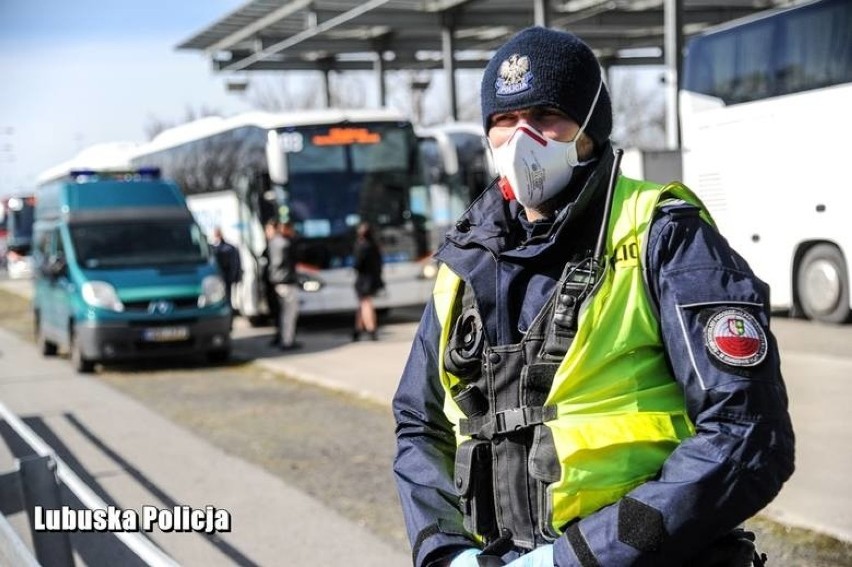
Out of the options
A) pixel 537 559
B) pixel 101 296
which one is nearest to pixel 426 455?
pixel 537 559

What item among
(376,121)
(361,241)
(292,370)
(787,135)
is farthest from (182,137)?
(787,135)

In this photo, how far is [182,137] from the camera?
2458cm

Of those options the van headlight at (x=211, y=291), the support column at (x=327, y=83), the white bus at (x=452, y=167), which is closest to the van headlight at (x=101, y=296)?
the van headlight at (x=211, y=291)

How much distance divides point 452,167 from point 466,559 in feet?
63.1

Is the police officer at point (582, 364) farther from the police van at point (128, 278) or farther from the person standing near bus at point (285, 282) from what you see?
the person standing near bus at point (285, 282)

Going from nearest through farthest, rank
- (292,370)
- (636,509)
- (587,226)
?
(636,509) → (587,226) → (292,370)

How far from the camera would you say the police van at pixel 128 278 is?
14.5 m

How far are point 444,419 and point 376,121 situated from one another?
17564 millimetres

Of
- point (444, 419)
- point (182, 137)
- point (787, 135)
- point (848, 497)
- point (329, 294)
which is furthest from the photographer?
point (182, 137)

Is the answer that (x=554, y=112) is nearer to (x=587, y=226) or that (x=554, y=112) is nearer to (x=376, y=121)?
(x=587, y=226)

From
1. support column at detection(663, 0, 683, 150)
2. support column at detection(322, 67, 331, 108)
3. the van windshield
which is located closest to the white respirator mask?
the van windshield

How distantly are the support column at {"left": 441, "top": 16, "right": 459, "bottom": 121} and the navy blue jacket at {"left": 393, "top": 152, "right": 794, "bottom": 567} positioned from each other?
25.3m

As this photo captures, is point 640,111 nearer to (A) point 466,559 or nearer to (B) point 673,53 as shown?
(B) point 673,53

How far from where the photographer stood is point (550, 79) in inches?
82.2
